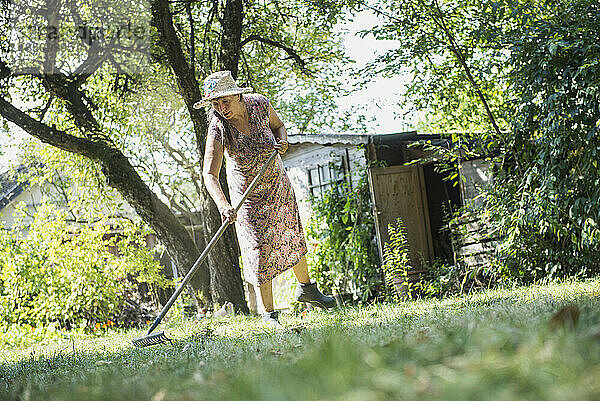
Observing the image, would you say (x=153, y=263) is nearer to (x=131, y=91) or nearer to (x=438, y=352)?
(x=131, y=91)

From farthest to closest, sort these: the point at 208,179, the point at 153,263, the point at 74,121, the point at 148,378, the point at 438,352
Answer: the point at 153,263 → the point at 74,121 → the point at 208,179 → the point at 148,378 → the point at 438,352

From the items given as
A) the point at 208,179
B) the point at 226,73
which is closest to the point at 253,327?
the point at 208,179

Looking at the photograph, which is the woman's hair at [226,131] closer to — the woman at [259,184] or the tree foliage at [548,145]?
the woman at [259,184]

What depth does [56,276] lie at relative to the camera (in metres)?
10.4

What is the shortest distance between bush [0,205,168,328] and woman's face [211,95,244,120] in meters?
6.33

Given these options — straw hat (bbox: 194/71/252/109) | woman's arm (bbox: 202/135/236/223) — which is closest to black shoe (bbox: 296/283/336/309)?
woman's arm (bbox: 202/135/236/223)

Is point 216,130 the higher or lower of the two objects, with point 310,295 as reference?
higher

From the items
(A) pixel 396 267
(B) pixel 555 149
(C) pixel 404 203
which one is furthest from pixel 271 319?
(C) pixel 404 203

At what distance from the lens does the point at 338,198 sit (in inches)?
375

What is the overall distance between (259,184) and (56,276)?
21.7ft

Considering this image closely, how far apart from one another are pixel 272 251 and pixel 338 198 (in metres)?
4.56

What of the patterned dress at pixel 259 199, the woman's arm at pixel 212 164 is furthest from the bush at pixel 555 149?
the woman's arm at pixel 212 164

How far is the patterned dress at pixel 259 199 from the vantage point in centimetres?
498

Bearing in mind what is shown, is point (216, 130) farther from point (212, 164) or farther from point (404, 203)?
point (404, 203)
